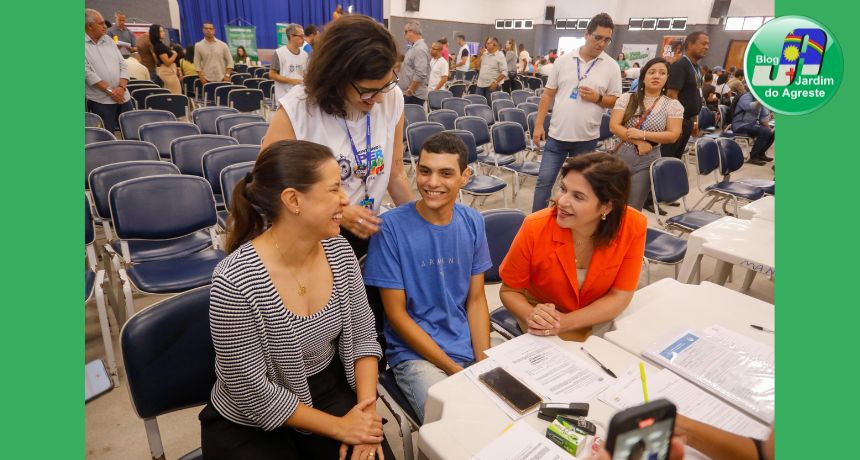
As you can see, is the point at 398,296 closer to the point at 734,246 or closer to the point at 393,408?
the point at 393,408

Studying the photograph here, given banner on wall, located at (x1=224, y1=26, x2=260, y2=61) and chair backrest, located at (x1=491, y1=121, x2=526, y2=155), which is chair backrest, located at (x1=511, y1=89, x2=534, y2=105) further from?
banner on wall, located at (x1=224, y1=26, x2=260, y2=61)

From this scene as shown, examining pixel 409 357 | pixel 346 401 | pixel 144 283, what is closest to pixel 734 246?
pixel 409 357

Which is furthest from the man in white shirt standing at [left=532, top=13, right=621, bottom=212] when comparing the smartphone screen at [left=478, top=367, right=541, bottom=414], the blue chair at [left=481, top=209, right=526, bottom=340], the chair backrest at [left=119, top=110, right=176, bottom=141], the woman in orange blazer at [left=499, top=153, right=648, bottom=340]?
the chair backrest at [left=119, top=110, right=176, bottom=141]

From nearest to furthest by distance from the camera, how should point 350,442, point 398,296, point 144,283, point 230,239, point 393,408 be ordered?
point 350,442 < point 230,239 < point 393,408 < point 398,296 < point 144,283

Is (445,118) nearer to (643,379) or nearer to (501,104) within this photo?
(501,104)

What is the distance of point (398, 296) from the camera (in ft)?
5.39

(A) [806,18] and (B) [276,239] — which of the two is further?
(B) [276,239]

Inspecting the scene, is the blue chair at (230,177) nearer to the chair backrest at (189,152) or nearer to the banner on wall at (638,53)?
the chair backrest at (189,152)

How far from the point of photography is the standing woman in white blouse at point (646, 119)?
3.54m

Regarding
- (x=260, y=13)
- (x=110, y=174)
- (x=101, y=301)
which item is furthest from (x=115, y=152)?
(x=260, y=13)

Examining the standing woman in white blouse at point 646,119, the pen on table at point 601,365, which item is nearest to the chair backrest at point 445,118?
the standing woman in white blouse at point 646,119

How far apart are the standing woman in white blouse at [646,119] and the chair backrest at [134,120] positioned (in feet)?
14.1

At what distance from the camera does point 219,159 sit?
10.7 ft

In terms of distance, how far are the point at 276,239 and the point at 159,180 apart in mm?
1636
